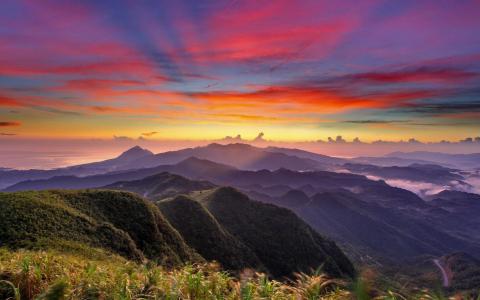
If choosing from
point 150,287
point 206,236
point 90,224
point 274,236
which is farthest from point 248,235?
point 150,287

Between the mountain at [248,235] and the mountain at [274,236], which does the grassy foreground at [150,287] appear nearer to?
the mountain at [248,235]

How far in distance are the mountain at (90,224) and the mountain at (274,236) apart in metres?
48.2

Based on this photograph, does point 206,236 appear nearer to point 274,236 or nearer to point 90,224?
point 274,236

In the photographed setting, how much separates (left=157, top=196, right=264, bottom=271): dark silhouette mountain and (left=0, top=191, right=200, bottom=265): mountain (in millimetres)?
17482

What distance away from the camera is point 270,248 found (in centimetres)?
12988

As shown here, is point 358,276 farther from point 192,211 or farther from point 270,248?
point 270,248

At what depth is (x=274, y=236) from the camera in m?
141

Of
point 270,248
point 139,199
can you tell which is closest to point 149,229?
point 139,199

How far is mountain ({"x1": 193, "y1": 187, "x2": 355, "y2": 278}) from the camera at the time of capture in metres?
125

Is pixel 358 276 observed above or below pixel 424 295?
above

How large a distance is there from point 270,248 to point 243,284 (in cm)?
12498

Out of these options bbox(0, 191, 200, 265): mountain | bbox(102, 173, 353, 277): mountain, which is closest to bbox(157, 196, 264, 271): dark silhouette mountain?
bbox(102, 173, 353, 277): mountain

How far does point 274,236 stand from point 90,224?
93.0 m

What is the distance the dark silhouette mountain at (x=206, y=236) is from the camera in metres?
103
